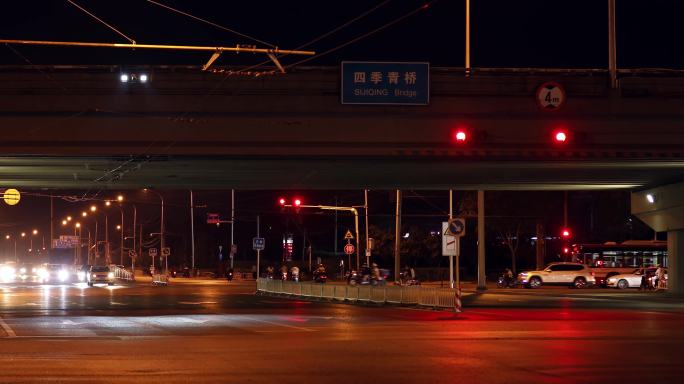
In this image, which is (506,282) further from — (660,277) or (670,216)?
(670,216)

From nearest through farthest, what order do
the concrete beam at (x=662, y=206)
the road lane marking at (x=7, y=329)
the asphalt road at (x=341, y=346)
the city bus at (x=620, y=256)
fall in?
the asphalt road at (x=341, y=346)
the road lane marking at (x=7, y=329)
the concrete beam at (x=662, y=206)
the city bus at (x=620, y=256)

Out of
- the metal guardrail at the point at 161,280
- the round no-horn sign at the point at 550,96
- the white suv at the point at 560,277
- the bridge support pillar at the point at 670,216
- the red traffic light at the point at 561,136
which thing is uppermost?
the round no-horn sign at the point at 550,96

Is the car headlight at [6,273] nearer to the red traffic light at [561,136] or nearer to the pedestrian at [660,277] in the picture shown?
the pedestrian at [660,277]

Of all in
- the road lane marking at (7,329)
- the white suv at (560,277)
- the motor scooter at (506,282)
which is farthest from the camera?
the motor scooter at (506,282)

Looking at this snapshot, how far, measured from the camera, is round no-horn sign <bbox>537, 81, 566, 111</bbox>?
3200 centimetres

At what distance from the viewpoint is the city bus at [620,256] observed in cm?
6203

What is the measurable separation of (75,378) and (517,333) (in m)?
12.0

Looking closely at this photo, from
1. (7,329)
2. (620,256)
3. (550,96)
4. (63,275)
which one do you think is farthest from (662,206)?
(63,275)

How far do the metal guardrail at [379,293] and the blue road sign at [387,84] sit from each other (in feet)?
22.5

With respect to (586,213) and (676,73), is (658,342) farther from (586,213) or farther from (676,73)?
(586,213)

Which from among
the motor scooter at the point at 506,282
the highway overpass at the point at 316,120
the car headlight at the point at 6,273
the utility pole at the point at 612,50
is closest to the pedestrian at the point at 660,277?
the motor scooter at the point at 506,282

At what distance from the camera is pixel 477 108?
32.3 meters

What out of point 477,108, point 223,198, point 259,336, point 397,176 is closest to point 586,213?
point 223,198

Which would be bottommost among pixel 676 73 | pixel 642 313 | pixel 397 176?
pixel 642 313
